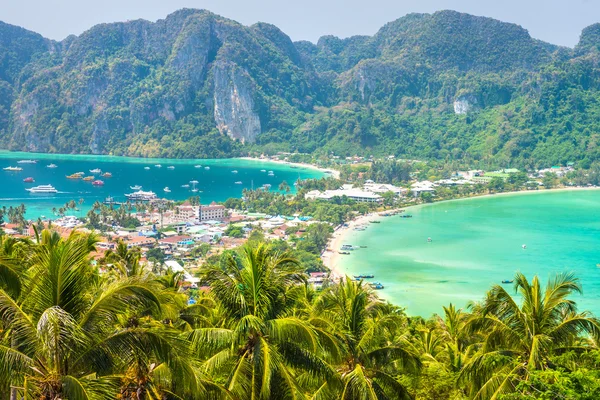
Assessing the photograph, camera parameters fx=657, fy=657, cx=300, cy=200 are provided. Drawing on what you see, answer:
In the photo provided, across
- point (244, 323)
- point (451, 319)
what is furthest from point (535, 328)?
point (451, 319)

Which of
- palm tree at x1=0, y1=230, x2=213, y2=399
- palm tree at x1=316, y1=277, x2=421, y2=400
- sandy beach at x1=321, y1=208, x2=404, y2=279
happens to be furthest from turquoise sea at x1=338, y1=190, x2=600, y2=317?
palm tree at x1=0, y1=230, x2=213, y2=399

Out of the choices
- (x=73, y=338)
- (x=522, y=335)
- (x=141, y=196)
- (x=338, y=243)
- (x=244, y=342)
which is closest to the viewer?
(x=73, y=338)

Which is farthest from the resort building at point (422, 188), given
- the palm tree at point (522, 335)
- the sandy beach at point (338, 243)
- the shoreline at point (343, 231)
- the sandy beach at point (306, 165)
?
the palm tree at point (522, 335)

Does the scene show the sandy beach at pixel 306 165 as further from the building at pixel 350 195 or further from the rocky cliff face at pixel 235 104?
the building at pixel 350 195

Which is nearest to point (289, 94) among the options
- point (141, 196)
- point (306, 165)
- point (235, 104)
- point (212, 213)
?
point (235, 104)

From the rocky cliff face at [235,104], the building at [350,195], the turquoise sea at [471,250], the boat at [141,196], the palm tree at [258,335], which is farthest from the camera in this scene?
the rocky cliff face at [235,104]

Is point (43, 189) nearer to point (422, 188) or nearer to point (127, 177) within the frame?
point (127, 177)

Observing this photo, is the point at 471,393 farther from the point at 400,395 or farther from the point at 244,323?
the point at 244,323
